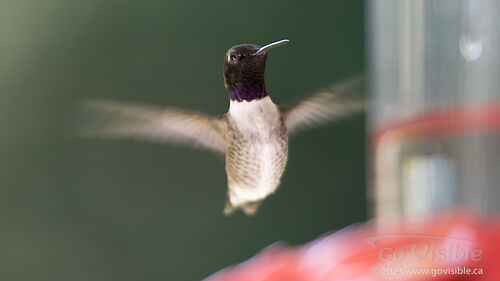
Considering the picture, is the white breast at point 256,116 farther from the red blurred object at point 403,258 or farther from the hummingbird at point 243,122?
the red blurred object at point 403,258

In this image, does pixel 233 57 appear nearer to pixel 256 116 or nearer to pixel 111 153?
pixel 256 116

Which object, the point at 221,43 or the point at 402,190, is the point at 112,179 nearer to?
the point at 221,43

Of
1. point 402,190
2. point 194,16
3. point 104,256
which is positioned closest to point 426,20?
point 402,190

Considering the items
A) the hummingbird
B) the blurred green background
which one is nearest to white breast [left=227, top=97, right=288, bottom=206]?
the hummingbird

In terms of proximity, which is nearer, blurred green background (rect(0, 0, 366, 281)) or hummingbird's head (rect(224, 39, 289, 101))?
hummingbird's head (rect(224, 39, 289, 101))

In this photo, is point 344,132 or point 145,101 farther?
point 344,132

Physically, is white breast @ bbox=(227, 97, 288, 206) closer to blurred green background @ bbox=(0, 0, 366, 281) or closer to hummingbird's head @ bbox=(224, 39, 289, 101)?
hummingbird's head @ bbox=(224, 39, 289, 101)

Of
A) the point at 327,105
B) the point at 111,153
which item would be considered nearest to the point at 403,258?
the point at 327,105
